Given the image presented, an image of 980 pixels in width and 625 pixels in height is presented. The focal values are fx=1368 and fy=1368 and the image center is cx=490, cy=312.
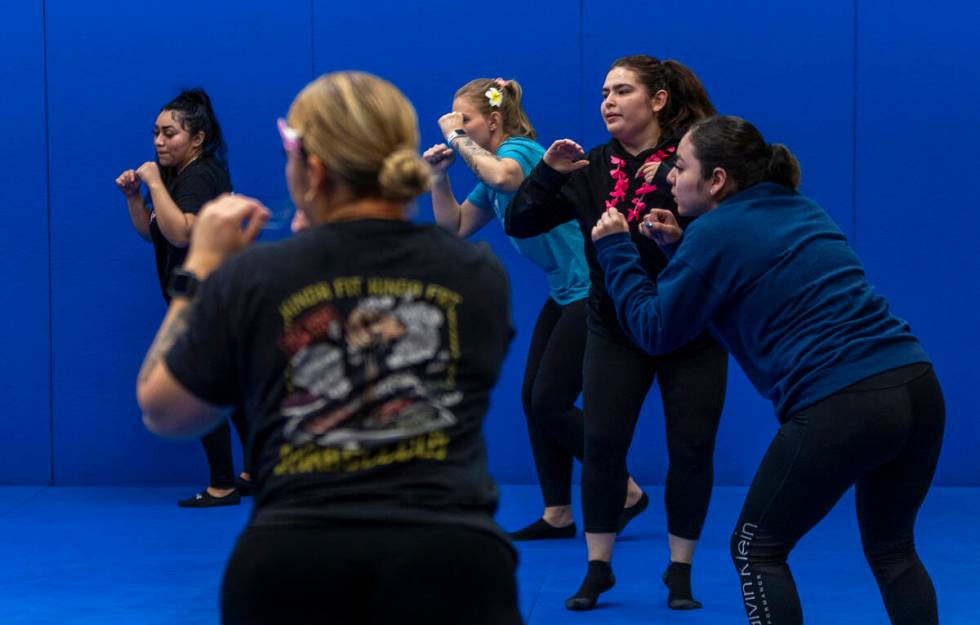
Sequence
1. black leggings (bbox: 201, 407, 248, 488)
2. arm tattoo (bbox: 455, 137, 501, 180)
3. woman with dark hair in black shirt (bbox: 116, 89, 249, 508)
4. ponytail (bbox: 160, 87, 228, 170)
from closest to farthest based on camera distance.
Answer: arm tattoo (bbox: 455, 137, 501, 180)
woman with dark hair in black shirt (bbox: 116, 89, 249, 508)
ponytail (bbox: 160, 87, 228, 170)
black leggings (bbox: 201, 407, 248, 488)

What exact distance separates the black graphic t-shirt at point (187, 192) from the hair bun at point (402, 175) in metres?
3.16

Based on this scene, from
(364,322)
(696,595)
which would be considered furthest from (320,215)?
(696,595)

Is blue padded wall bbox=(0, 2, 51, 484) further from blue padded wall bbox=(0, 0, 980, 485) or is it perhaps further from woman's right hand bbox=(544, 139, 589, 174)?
woman's right hand bbox=(544, 139, 589, 174)

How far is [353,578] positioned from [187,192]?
3.39 m

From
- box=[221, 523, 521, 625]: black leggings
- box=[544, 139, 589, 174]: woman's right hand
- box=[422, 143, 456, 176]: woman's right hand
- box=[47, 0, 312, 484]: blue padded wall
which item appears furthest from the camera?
box=[47, 0, 312, 484]: blue padded wall

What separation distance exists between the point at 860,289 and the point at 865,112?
A: 8.70ft

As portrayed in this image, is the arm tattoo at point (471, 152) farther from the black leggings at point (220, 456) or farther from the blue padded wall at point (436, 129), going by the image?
the black leggings at point (220, 456)

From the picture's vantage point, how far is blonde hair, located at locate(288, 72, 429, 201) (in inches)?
63.9

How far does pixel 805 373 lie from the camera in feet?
8.42

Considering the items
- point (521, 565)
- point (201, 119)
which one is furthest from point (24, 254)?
point (521, 565)

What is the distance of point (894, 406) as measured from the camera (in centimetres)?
252

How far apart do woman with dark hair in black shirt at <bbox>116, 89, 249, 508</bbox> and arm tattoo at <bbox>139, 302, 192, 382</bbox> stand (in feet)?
10.1

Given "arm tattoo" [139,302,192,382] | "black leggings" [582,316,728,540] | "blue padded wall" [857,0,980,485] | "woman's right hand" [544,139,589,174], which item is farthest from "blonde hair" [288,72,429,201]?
"blue padded wall" [857,0,980,485]

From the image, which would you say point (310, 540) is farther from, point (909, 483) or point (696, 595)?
point (696, 595)
